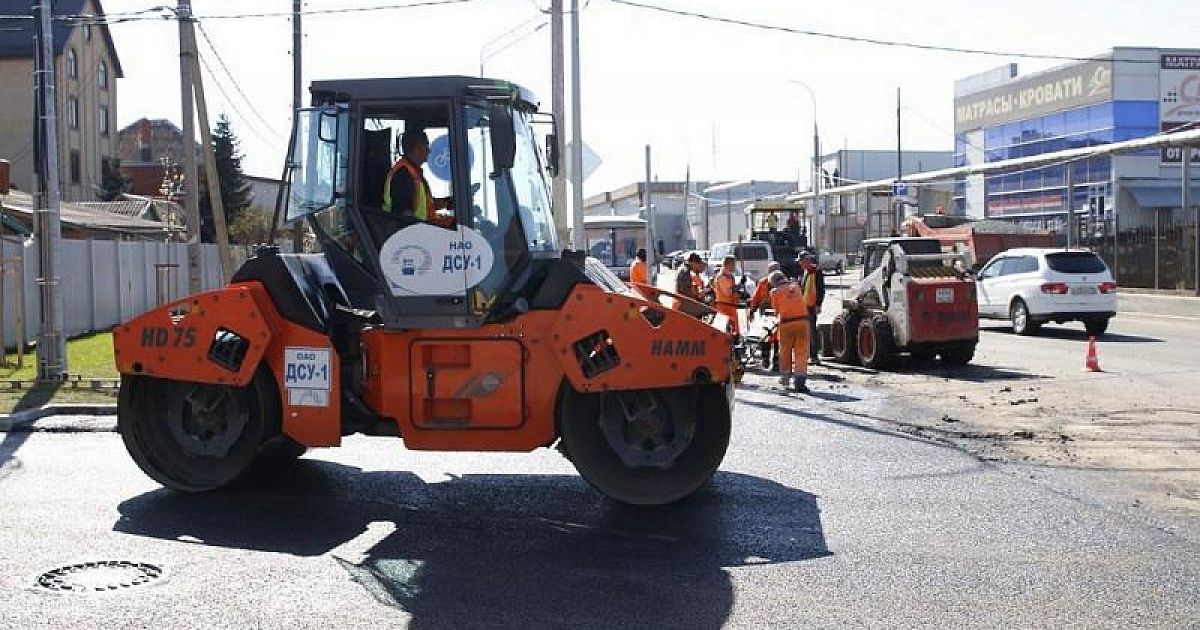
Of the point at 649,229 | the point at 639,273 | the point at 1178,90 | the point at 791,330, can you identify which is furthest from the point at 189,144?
the point at 1178,90

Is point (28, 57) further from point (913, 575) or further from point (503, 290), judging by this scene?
point (913, 575)

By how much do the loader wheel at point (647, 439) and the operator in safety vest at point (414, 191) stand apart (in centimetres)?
155

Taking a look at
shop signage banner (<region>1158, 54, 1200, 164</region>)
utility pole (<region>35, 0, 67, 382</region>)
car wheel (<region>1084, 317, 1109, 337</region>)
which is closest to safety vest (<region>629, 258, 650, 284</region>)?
car wheel (<region>1084, 317, 1109, 337</region>)

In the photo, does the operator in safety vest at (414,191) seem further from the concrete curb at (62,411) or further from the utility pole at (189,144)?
the utility pole at (189,144)

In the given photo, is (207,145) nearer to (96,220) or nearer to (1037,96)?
(96,220)

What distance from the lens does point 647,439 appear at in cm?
850

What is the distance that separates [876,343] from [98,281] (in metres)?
16.7

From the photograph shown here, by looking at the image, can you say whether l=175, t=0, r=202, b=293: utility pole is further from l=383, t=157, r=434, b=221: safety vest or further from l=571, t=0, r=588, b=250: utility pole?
l=383, t=157, r=434, b=221: safety vest

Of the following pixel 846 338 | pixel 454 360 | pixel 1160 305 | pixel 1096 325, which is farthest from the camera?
pixel 1160 305

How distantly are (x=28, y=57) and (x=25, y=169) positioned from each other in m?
4.74

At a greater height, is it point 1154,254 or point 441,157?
point 441,157

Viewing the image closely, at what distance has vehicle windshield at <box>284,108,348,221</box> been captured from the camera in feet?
28.6

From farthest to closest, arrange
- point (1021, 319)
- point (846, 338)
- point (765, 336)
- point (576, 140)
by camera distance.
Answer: point (1021, 319)
point (576, 140)
point (846, 338)
point (765, 336)

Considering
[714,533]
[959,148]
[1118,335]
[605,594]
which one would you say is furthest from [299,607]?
[959,148]
